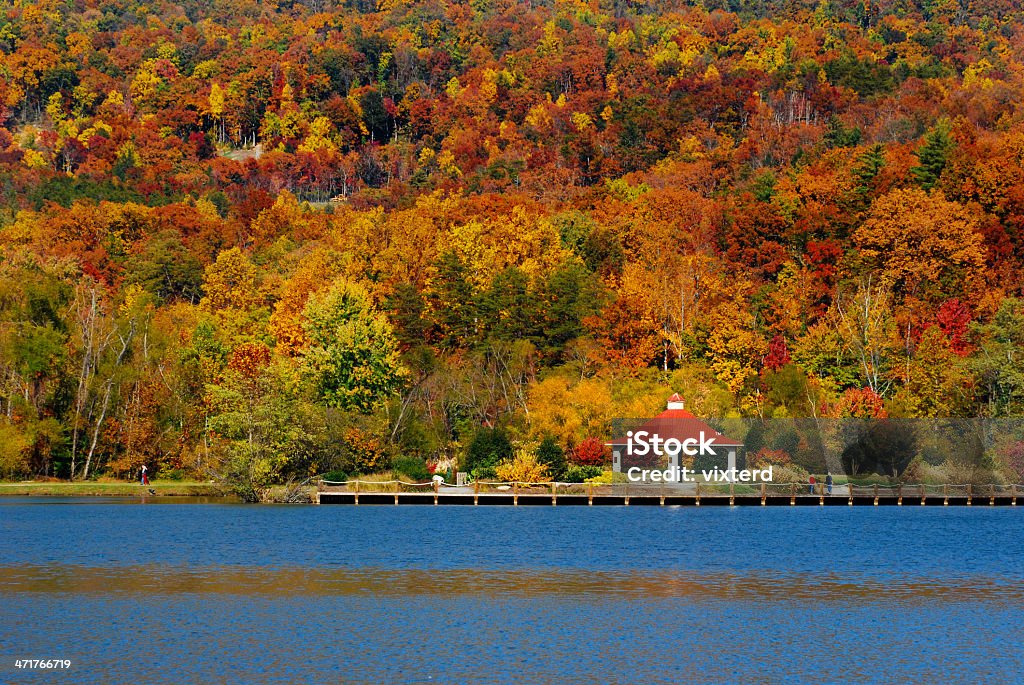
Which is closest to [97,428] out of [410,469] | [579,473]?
[410,469]

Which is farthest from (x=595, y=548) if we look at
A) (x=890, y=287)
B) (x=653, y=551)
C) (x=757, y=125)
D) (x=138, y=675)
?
(x=757, y=125)

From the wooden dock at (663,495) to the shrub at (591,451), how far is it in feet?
8.00

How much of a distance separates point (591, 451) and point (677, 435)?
569 cm

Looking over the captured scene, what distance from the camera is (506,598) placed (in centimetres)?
4728

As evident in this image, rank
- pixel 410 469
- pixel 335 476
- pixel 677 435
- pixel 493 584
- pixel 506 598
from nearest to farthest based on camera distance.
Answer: pixel 506 598
pixel 493 584
pixel 335 476
pixel 677 435
pixel 410 469

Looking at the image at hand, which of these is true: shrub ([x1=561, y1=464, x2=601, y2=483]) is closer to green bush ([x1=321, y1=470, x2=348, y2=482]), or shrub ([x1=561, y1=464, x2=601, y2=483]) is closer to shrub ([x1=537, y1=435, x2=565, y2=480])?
shrub ([x1=537, y1=435, x2=565, y2=480])

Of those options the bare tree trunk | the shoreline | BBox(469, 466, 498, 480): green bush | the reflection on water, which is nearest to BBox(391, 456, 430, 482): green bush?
BBox(469, 466, 498, 480): green bush

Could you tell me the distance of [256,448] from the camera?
265 feet

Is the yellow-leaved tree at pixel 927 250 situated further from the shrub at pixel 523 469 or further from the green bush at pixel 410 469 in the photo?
the green bush at pixel 410 469

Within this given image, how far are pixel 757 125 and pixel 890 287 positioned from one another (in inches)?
3662

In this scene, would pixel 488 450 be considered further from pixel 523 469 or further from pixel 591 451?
pixel 591 451

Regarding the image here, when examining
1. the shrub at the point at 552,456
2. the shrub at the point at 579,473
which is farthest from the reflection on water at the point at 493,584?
the shrub at the point at 579,473

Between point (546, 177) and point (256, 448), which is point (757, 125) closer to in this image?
point (546, 177)

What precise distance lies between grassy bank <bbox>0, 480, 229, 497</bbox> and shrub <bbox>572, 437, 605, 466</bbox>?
23062 millimetres
